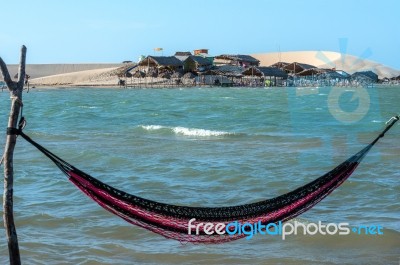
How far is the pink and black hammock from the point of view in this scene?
134 inches

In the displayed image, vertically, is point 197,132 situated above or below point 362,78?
below

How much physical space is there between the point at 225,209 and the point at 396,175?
5170 millimetres

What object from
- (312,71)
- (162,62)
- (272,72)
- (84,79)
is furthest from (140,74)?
(84,79)

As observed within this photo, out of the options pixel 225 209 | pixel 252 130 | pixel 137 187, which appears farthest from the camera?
pixel 252 130

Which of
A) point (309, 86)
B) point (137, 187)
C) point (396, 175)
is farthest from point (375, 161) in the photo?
point (309, 86)

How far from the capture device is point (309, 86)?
57562 mm

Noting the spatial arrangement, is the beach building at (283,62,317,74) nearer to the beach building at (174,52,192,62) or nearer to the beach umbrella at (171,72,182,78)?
the beach building at (174,52,192,62)

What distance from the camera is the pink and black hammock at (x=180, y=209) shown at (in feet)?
11.2

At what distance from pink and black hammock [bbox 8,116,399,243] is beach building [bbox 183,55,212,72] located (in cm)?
4818

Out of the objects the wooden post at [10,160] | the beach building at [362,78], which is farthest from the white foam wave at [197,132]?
the beach building at [362,78]

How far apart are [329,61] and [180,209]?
8065 centimetres

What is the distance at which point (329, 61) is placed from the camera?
81625mm

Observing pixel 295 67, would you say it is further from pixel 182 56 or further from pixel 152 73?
pixel 152 73

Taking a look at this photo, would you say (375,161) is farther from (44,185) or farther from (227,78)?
(227,78)
